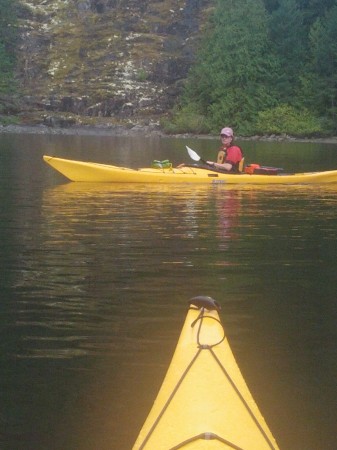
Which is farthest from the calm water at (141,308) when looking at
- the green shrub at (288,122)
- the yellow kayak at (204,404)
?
Answer: the green shrub at (288,122)

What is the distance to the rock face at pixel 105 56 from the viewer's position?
2726 inches

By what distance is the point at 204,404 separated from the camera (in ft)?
15.2

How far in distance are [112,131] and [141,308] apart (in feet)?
187

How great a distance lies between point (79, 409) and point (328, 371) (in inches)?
82.8

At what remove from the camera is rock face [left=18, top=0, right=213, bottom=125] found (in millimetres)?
69250

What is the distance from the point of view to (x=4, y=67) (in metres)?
72.9

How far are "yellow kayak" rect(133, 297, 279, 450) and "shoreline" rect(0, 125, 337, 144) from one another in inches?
2139

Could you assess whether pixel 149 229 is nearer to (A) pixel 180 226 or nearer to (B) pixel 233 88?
(A) pixel 180 226

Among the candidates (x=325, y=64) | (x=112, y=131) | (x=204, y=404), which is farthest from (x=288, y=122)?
(x=204, y=404)

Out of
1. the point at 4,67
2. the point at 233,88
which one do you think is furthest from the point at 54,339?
the point at 4,67

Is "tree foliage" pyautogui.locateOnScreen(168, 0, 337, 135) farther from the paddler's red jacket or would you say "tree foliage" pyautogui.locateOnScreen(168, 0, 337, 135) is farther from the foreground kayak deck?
the paddler's red jacket

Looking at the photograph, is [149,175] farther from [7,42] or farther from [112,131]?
[7,42]

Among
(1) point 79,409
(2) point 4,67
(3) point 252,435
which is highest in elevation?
(2) point 4,67

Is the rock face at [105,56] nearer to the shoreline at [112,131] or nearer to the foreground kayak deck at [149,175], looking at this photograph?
the shoreline at [112,131]
